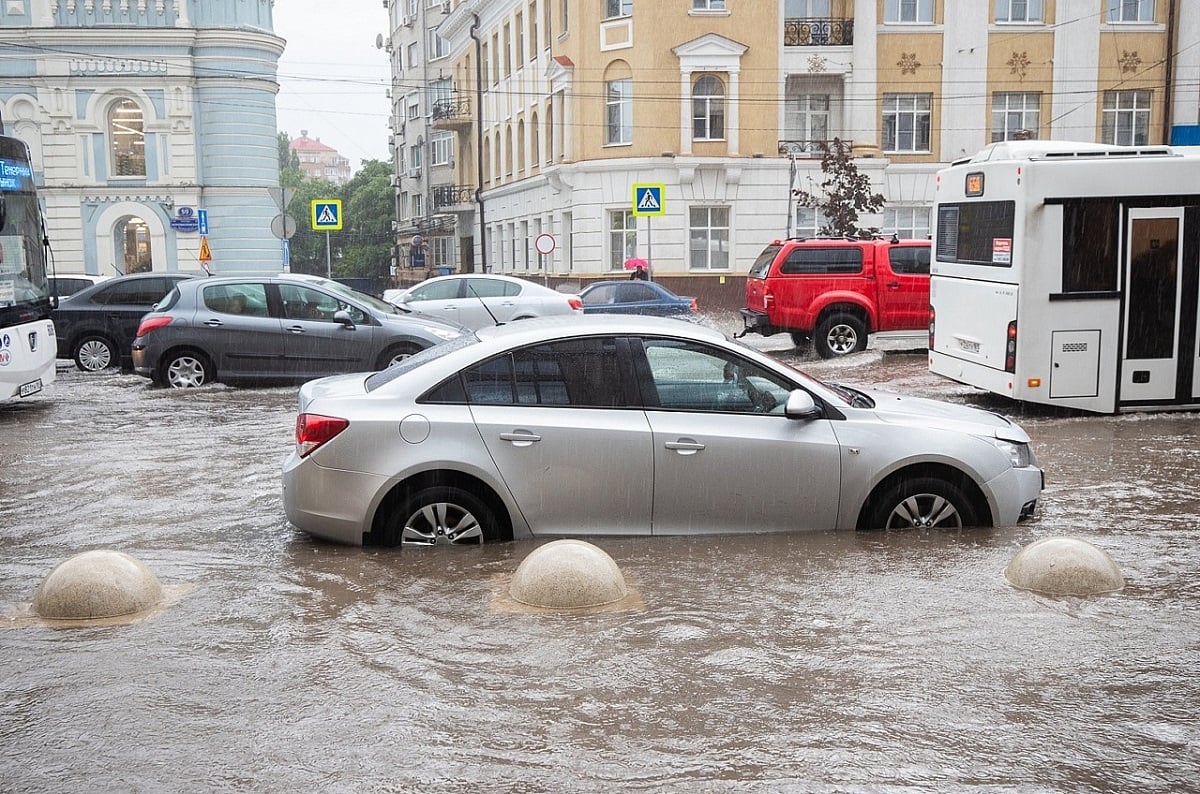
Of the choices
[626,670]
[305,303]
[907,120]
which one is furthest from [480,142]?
[626,670]

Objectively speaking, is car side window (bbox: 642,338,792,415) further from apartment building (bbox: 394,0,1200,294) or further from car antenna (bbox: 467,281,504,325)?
apartment building (bbox: 394,0,1200,294)

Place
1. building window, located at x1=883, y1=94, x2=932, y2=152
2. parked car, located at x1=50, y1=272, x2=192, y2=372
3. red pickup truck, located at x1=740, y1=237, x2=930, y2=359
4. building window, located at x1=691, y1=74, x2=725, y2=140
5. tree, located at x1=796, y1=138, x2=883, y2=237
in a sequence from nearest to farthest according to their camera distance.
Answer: parked car, located at x1=50, y1=272, x2=192, y2=372
red pickup truck, located at x1=740, y1=237, x2=930, y2=359
tree, located at x1=796, y1=138, x2=883, y2=237
building window, located at x1=691, y1=74, x2=725, y2=140
building window, located at x1=883, y1=94, x2=932, y2=152

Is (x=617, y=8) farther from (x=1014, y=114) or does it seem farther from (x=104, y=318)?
(x=104, y=318)

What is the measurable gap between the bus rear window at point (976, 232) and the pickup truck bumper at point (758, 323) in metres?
6.21

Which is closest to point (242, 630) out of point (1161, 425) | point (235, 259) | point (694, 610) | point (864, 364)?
point (694, 610)

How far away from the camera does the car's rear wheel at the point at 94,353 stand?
2020 cm

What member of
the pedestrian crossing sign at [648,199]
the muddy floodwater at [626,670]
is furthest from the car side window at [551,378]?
the pedestrian crossing sign at [648,199]

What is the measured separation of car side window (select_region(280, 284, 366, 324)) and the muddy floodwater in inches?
314

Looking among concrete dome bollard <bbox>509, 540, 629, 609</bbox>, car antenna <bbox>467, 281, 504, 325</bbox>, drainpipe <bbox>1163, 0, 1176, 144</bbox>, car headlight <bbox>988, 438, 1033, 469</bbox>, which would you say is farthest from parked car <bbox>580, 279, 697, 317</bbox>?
concrete dome bollard <bbox>509, 540, 629, 609</bbox>

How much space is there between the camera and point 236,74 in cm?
3931

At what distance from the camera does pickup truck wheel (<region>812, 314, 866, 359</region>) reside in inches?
846

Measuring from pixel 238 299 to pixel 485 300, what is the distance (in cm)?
577

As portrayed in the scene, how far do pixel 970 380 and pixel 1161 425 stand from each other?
2128mm

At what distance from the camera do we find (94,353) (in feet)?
66.5
